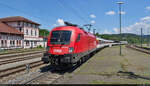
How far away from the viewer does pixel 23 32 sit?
40719 millimetres

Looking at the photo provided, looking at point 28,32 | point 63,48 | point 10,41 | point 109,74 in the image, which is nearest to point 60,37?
point 63,48

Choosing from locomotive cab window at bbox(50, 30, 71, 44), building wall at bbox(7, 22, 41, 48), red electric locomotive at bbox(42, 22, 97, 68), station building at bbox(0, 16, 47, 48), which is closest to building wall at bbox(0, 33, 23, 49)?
station building at bbox(0, 16, 47, 48)

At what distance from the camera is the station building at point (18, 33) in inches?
1346

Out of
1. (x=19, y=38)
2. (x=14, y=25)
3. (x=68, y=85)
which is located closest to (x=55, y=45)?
(x=68, y=85)

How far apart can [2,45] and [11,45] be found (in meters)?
3.06

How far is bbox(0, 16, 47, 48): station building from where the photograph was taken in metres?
Result: 34.2

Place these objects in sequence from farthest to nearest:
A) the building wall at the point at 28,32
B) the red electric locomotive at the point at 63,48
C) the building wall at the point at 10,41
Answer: the building wall at the point at 28,32
the building wall at the point at 10,41
the red electric locomotive at the point at 63,48

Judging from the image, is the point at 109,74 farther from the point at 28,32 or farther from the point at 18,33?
the point at 28,32

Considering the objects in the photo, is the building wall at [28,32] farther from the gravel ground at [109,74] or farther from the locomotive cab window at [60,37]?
the locomotive cab window at [60,37]

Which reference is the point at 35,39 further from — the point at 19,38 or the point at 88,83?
the point at 88,83

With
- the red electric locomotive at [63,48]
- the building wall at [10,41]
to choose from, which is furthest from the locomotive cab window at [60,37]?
the building wall at [10,41]

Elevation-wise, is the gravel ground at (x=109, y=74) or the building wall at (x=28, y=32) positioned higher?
the building wall at (x=28, y=32)

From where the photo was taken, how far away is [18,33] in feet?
125

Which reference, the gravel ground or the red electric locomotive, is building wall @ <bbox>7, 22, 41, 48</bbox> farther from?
the red electric locomotive
